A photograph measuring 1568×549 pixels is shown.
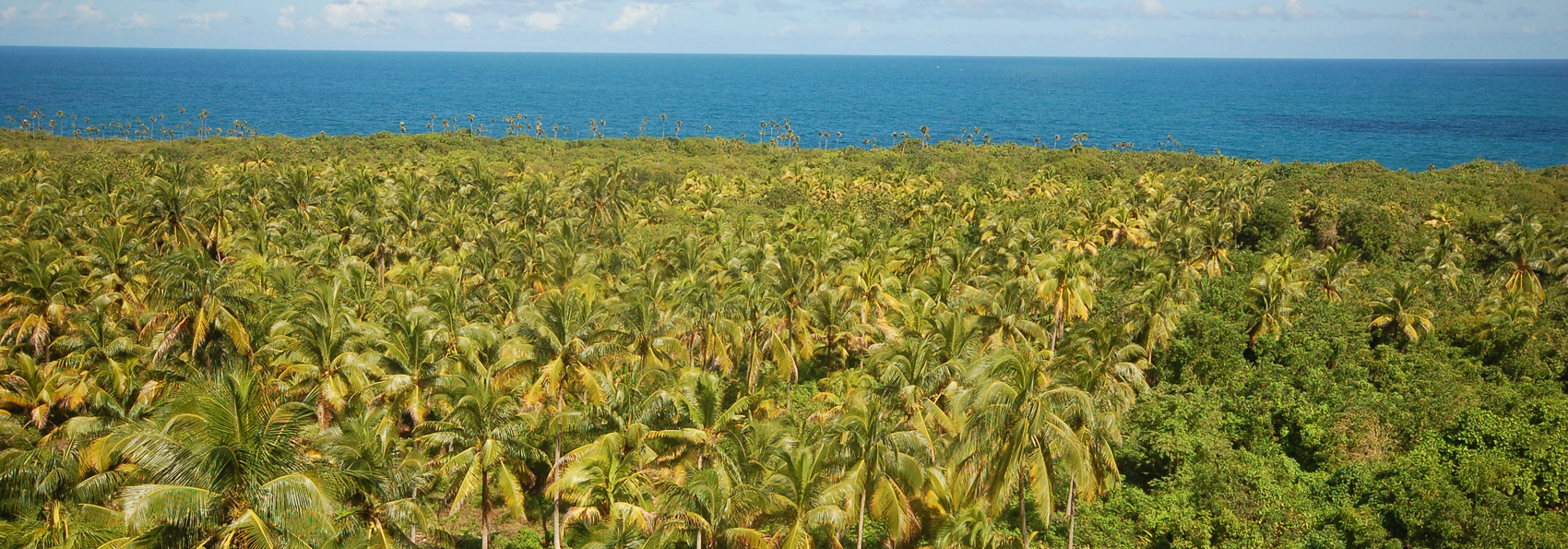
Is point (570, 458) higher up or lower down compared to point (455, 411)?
lower down

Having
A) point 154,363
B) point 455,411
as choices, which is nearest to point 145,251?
point 154,363

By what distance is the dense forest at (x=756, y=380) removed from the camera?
66.2 ft

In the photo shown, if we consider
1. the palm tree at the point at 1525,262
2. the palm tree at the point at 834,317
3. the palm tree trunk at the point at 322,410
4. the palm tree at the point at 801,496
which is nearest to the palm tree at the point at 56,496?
the palm tree trunk at the point at 322,410

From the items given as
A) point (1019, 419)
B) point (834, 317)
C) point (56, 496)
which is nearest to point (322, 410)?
point (56, 496)

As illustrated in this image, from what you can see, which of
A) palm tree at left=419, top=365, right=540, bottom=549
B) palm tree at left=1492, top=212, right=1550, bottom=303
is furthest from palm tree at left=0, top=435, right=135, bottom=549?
palm tree at left=1492, top=212, right=1550, bottom=303

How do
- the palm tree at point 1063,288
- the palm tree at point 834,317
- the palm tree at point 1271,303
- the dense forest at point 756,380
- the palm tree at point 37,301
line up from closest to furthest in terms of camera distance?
the dense forest at point 756,380 → the palm tree at point 37,301 → the palm tree at point 834,317 → the palm tree at point 1063,288 → the palm tree at point 1271,303

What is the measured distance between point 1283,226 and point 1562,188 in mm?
24867

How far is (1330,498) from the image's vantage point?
26.8 metres

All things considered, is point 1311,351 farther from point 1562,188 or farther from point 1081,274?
point 1562,188

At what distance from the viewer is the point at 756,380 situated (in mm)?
38594

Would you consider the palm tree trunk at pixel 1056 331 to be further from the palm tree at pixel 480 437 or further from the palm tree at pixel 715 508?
the palm tree at pixel 480 437

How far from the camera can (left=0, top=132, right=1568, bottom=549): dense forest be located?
794 inches

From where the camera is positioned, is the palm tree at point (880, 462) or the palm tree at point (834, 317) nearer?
the palm tree at point (880, 462)

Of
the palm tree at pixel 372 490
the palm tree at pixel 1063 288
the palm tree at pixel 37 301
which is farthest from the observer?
the palm tree at pixel 1063 288
